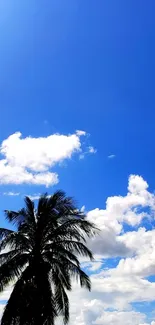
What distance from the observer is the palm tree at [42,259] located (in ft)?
83.7

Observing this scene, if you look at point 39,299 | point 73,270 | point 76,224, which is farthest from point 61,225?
point 39,299

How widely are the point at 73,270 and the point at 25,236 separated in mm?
3318

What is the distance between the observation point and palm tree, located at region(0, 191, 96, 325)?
83.7 feet

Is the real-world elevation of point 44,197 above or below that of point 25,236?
above

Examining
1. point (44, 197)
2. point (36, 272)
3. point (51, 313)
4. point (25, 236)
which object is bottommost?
point (51, 313)

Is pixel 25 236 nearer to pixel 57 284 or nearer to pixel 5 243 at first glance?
pixel 5 243

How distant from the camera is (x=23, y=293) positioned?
2552 centimetres

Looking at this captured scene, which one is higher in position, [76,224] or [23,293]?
[76,224]

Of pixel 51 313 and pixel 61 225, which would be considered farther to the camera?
pixel 61 225

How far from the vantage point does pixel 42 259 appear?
87.2 ft

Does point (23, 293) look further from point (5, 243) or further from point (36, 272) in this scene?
point (5, 243)

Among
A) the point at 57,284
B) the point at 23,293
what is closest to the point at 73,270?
the point at 57,284

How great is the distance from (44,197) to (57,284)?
5.11m

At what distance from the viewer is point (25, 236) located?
2756 cm
